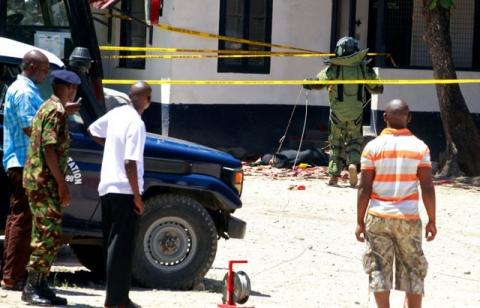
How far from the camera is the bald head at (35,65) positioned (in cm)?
831

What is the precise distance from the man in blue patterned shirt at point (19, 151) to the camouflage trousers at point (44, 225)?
497 millimetres

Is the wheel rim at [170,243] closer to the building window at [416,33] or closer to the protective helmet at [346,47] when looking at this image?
the protective helmet at [346,47]

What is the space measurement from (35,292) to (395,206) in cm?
260

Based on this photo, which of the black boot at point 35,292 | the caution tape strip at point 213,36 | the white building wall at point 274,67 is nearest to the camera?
the black boot at point 35,292

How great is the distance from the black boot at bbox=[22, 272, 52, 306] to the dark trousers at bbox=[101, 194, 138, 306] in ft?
1.57

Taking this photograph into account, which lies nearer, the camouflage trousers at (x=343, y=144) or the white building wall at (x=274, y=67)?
the camouflage trousers at (x=343, y=144)

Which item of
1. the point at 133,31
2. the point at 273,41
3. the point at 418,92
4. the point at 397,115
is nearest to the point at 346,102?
the point at 418,92

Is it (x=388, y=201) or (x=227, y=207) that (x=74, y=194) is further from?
(x=388, y=201)

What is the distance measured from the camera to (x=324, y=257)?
11320mm

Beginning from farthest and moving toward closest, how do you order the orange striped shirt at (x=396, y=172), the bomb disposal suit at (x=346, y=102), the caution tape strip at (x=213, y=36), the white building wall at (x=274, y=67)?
the white building wall at (x=274, y=67) → the caution tape strip at (x=213, y=36) → the bomb disposal suit at (x=346, y=102) → the orange striped shirt at (x=396, y=172)

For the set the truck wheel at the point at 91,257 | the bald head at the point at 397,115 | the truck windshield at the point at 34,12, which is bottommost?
the truck wheel at the point at 91,257

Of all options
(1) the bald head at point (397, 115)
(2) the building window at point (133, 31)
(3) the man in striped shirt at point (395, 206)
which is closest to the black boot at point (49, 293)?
(3) the man in striped shirt at point (395, 206)

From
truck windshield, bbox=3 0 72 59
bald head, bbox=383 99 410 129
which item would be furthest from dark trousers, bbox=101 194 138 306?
truck windshield, bbox=3 0 72 59

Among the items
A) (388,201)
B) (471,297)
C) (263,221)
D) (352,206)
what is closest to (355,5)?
(352,206)
